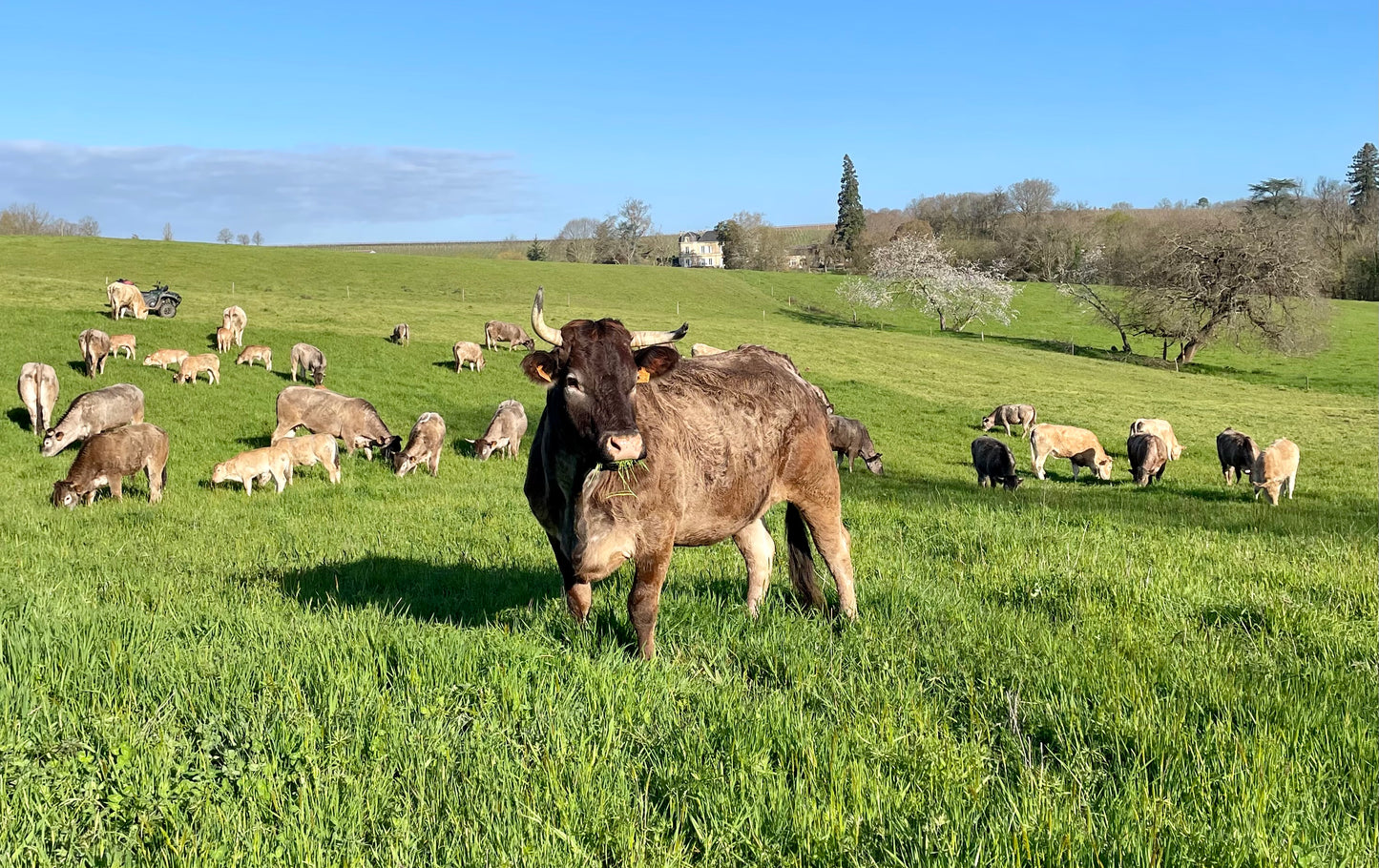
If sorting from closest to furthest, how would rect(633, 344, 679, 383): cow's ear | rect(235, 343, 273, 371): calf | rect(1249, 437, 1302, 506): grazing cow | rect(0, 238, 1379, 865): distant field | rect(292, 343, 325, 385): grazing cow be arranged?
1. rect(0, 238, 1379, 865): distant field
2. rect(633, 344, 679, 383): cow's ear
3. rect(1249, 437, 1302, 506): grazing cow
4. rect(292, 343, 325, 385): grazing cow
5. rect(235, 343, 273, 371): calf

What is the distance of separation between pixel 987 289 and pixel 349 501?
72066mm

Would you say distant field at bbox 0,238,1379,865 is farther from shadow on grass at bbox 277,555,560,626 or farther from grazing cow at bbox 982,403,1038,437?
grazing cow at bbox 982,403,1038,437

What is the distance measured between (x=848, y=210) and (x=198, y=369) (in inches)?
4587

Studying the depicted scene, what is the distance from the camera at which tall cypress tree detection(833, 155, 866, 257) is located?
131250 millimetres

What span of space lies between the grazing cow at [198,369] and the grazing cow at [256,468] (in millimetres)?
12018

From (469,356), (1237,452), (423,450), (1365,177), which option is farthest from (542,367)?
(1365,177)

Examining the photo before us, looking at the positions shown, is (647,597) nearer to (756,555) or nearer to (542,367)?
(542,367)

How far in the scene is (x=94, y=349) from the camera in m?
27.0

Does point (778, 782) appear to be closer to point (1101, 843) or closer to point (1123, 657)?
point (1101, 843)

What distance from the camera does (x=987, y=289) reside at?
78.4 meters

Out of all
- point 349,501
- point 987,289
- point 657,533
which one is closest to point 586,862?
point 657,533

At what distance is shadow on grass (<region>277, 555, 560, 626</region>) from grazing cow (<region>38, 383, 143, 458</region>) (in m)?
13.7

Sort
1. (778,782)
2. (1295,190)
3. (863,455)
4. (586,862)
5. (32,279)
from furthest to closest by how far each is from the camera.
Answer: (1295,190)
(32,279)
(863,455)
(778,782)
(586,862)

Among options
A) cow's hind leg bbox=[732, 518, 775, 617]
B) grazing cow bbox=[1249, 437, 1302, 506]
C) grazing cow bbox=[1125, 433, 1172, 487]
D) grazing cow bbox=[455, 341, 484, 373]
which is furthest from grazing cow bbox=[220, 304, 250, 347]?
grazing cow bbox=[1249, 437, 1302, 506]
